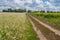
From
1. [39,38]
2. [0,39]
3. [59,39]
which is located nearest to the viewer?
[0,39]

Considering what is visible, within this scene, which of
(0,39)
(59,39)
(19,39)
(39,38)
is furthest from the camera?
(39,38)

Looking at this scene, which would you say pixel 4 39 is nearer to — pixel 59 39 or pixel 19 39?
pixel 19 39

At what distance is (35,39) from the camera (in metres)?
10.9

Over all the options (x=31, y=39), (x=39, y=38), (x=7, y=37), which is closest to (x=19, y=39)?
(x=7, y=37)

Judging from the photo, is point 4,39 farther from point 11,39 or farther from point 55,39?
point 55,39

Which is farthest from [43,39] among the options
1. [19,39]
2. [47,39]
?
[19,39]

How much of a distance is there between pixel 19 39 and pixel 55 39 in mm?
2053

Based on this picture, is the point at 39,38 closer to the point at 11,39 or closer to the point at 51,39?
the point at 51,39

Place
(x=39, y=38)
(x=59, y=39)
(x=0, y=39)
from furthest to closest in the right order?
(x=39, y=38)
(x=59, y=39)
(x=0, y=39)

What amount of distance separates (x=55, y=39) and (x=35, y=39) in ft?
3.00

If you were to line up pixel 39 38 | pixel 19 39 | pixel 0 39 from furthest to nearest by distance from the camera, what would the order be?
pixel 39 38 → pixel 19 39 → pixel 0 39

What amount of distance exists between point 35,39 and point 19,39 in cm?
194

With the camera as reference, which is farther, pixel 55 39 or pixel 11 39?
pixel 55 39

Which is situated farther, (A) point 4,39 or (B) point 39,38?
(B) point 39,38
